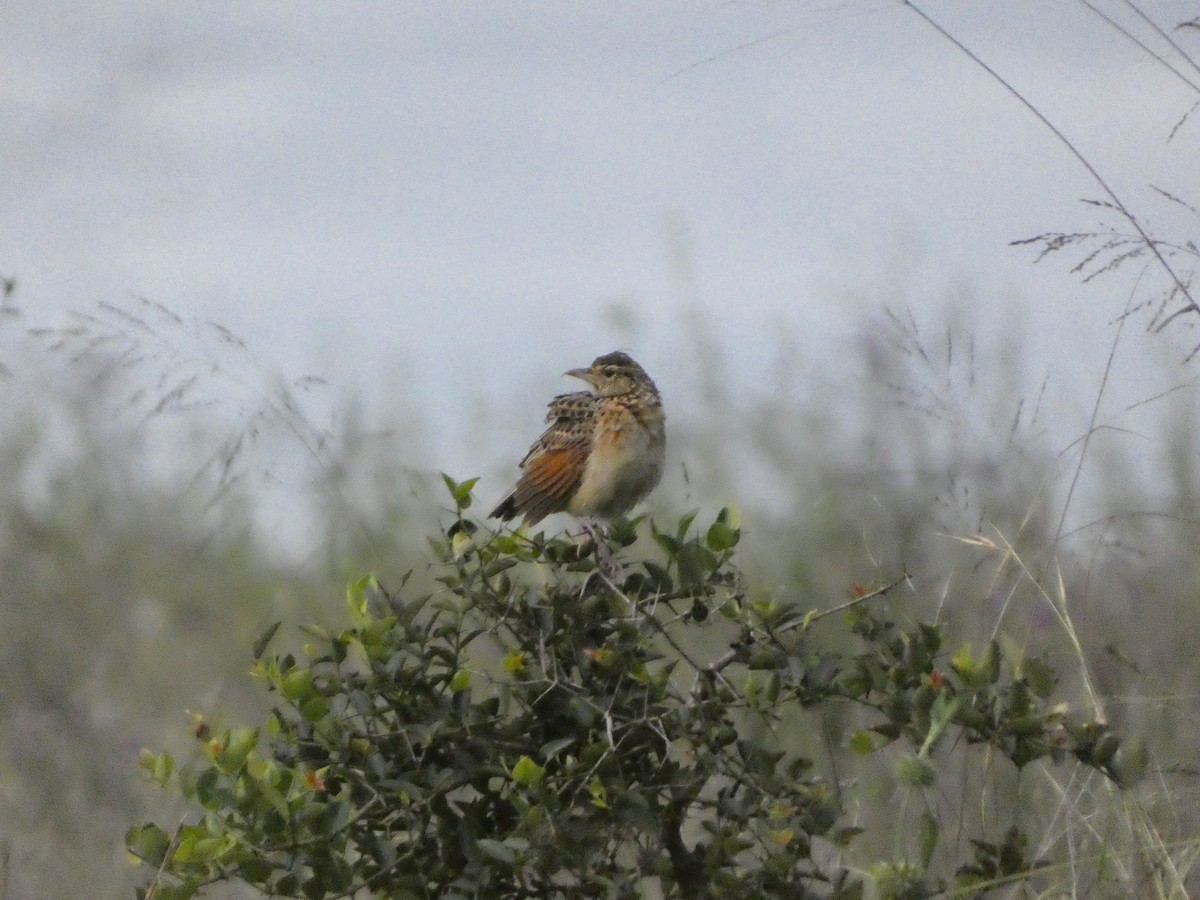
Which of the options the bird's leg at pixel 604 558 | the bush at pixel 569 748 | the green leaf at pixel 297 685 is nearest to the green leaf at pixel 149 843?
the bush at pixel 569 748

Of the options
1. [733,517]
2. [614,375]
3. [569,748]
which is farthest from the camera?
[614,375]

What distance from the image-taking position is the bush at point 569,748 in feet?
8.38

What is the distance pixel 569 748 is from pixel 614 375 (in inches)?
105

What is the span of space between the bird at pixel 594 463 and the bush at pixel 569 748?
203 centimetres

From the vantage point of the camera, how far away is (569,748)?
8.85 ft

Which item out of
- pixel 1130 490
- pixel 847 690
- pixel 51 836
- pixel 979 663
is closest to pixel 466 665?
pixel 847 690

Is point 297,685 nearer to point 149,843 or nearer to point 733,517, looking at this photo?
point 149,843

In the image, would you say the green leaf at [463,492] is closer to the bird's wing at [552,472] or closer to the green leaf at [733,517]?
the green leaf at [733,517]

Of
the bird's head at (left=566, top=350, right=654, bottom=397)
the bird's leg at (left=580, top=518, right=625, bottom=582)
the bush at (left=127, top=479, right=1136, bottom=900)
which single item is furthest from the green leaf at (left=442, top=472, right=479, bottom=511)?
the bird's head at (left=566, top=350, right=654, bottom=397)

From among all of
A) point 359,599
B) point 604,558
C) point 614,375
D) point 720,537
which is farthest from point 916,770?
point 614,375

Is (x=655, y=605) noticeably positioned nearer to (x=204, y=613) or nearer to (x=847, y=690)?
(x=847, y=690)

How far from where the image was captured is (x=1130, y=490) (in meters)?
5.05

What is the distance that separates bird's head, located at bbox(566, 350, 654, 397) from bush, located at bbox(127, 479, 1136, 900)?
7.94 feet

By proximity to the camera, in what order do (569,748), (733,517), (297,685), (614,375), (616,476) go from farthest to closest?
(614,375), (616,476), (733,517), (569,748), (297,685)
